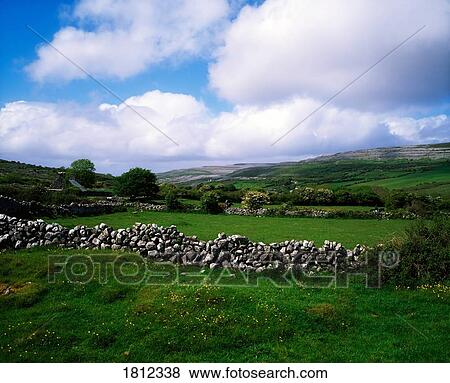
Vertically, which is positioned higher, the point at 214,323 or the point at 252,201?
the point at 252,201

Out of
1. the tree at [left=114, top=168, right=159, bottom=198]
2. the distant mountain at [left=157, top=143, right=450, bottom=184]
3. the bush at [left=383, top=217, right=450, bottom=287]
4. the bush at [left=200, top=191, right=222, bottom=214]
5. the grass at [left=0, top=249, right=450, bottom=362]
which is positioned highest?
the distant mountain at [left=157, top=143, right=450, bottom=184]

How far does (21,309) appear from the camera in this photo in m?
11.8

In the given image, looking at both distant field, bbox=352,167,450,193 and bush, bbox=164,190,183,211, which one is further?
distant field, bbox=352,167,450,193

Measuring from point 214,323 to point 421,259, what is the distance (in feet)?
31.2

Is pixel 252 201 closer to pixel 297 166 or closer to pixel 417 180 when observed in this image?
pixel 417 180

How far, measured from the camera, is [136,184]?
60.8 meters

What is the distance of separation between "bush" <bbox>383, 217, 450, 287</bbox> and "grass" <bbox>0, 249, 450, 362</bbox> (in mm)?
984

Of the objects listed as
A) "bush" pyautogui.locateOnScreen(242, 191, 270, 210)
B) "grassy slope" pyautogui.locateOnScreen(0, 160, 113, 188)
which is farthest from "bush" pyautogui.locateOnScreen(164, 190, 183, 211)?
"grassy slope" pyautogui.locateOnScreen(0, 160, 113, 188)

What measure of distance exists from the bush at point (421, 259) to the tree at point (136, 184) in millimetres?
49684

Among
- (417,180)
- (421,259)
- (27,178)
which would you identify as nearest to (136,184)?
(27,178)

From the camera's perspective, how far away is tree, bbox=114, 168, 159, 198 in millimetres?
61031

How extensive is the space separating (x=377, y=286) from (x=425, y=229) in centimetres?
427

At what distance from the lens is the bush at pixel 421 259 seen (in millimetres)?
14797

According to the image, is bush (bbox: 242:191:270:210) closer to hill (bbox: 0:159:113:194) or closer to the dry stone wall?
hill (bbox: 0:159:113:194)
